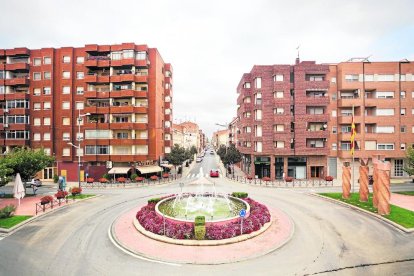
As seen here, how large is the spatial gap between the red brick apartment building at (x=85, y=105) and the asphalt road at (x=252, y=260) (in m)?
22.6

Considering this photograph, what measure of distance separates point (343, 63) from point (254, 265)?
4286cm

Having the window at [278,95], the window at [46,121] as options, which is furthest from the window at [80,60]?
the window at [278,95]

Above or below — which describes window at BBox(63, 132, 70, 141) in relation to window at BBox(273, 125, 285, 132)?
below

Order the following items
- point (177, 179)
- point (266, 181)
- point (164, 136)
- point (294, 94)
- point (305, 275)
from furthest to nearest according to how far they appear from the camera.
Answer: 1. point (164, 136)
2. point (177, 179)
3. point (294, 94)
4. point (266, 181)
5. point (305, 275)

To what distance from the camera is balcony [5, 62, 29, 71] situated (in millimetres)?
45062

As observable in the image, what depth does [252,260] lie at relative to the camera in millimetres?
13164

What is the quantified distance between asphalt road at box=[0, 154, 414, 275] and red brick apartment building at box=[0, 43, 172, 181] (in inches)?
891

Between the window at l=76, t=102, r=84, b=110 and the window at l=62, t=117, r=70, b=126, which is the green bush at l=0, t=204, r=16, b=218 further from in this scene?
the window at l=76, t=102, r=84, b=110

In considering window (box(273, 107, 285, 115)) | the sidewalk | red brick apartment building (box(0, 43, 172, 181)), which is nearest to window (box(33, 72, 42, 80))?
red brick apartment building (box(0, 43, 172, 181))

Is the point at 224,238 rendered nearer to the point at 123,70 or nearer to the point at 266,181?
the point at 266,181

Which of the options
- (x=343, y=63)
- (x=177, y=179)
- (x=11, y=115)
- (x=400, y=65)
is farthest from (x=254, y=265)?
(x=11, y=115)

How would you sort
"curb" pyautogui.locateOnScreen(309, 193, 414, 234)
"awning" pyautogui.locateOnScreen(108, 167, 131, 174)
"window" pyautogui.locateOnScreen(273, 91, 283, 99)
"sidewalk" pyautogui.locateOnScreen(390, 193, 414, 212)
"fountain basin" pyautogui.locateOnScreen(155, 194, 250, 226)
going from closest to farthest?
"curb" pyautogui.locateOnScreen(309, 193, 414, 234), "fountain basin" pyautogui.locateOnScreen(155, 194, 250, 226), "sidewalk" pyautogui.locateOnScreen(390, 193, 414, 212), "awning" pyautogui.locateOnScreen(108, 167, 131, 174), "window" pyautogui.locateOnScreen(273, 91, 283, 99)

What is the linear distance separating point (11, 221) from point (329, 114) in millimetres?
46384

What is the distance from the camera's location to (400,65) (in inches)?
1726
